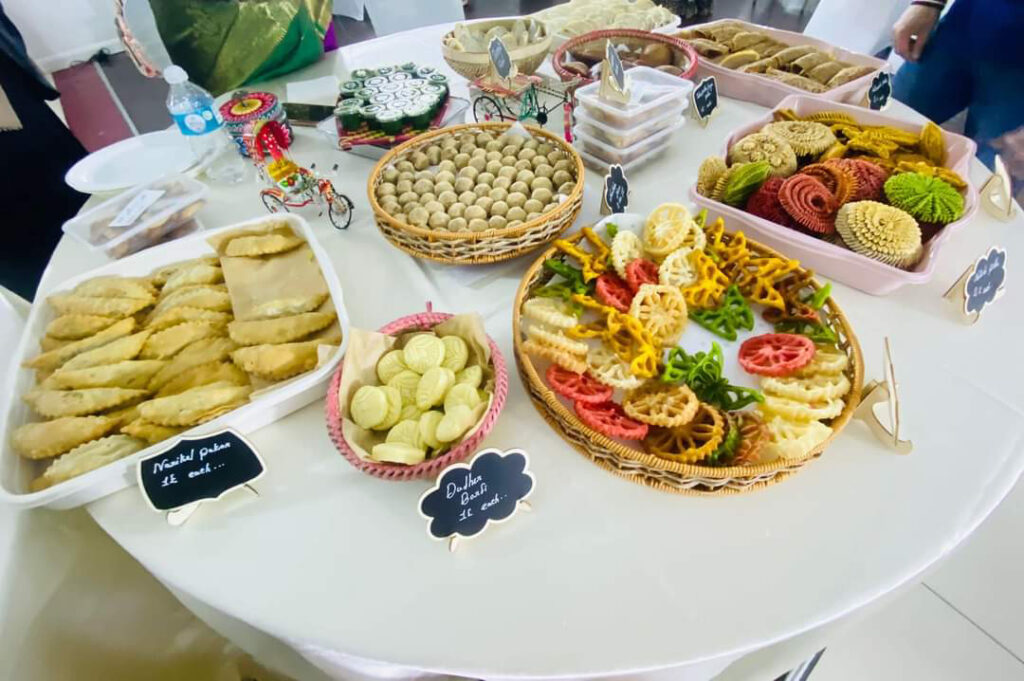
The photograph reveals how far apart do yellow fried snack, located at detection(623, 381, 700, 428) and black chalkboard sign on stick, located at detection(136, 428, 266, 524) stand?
0.45 meters

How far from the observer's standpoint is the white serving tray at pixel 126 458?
0.68 metres

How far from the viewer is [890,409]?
27.4 inches

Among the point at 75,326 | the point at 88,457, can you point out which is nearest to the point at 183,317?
the point at 75,326

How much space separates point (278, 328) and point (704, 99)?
3.33 feet

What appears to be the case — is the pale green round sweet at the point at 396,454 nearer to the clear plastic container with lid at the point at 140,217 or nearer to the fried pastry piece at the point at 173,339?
the fried pastry piece at the point at 173,339

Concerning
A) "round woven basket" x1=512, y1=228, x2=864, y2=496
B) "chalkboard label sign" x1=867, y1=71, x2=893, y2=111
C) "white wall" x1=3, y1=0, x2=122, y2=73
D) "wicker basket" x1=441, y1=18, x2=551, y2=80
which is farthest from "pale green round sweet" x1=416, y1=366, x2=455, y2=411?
"white wall" x1=3, y1=0, x2=122, y2=73

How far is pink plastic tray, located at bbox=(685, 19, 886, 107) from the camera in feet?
4.34

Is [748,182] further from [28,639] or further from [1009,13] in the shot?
[28,639]

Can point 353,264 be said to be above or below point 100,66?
above

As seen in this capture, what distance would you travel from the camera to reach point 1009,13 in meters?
1.45

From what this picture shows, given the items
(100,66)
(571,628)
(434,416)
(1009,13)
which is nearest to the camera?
(571,628)

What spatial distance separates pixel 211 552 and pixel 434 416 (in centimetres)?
29

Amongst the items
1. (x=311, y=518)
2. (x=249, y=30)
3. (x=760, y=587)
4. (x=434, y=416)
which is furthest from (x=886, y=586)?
(x=249, y=30)

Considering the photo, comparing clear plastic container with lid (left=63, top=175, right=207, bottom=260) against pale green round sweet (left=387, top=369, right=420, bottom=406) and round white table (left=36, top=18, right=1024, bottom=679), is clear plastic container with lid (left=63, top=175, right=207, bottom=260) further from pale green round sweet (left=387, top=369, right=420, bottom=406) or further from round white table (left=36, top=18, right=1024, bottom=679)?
pale green round sweet (left=387, top=369, right=420, bottom=406)
